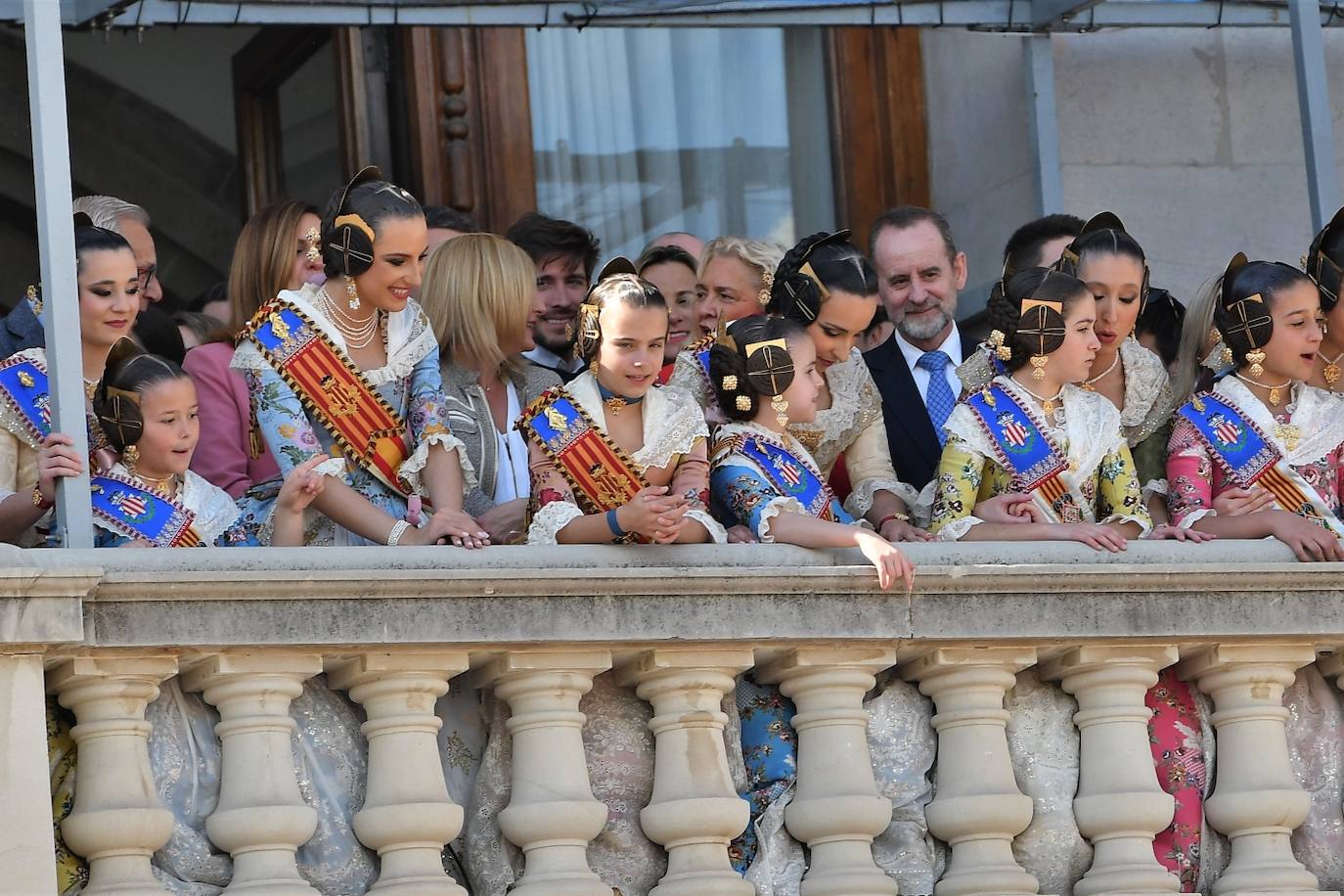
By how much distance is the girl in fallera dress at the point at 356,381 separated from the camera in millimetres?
5656

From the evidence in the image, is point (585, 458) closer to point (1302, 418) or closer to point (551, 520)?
point (551, 520)

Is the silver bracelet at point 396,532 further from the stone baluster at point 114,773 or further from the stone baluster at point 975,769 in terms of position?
the stone baluster at point 975,769

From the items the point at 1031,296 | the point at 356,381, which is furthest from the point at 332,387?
the point at 1031,296

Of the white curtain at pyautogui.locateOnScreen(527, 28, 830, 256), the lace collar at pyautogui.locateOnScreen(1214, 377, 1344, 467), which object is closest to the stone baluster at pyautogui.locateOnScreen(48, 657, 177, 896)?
the lace collar at pyautogui.locateOnScreen(1214, 377, 1344, 467)

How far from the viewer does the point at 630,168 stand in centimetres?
899

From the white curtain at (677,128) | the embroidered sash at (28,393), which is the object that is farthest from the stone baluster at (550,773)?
the white curtain at (677,128)

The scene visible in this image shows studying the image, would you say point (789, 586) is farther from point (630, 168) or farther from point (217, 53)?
point (217, 53)

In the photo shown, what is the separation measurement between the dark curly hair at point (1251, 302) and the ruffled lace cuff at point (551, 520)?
1.70 meters

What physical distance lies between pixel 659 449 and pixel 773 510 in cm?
29

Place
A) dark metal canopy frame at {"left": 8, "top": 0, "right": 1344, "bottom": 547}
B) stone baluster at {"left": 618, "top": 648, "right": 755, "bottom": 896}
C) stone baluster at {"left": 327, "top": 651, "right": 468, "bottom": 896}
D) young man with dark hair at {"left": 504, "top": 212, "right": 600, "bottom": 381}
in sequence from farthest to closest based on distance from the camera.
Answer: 1. dark metal canopy frame at {"left": 8, "top": 0, "right": 1344, "bottom": 547}
2. young man with dark hair at {"left": 504, "top": 212, "right": 600, "bottom": 381}
3. stone baluster at {"left": 618, "top": 648, "right": 755, "bottom": 896}
4. stone baluster at {"left": 327, "top": 651, "right": 468, "bottom": 896}

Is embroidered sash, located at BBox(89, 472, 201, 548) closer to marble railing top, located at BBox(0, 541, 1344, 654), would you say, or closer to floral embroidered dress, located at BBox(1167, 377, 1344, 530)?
marble railing top, located at BBox(0, 541, 1344, 654)

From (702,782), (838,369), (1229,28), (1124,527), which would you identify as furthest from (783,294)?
(1229,28)

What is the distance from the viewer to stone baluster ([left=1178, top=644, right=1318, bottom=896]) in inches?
211

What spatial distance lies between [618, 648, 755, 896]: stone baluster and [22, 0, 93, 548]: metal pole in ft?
3.55
